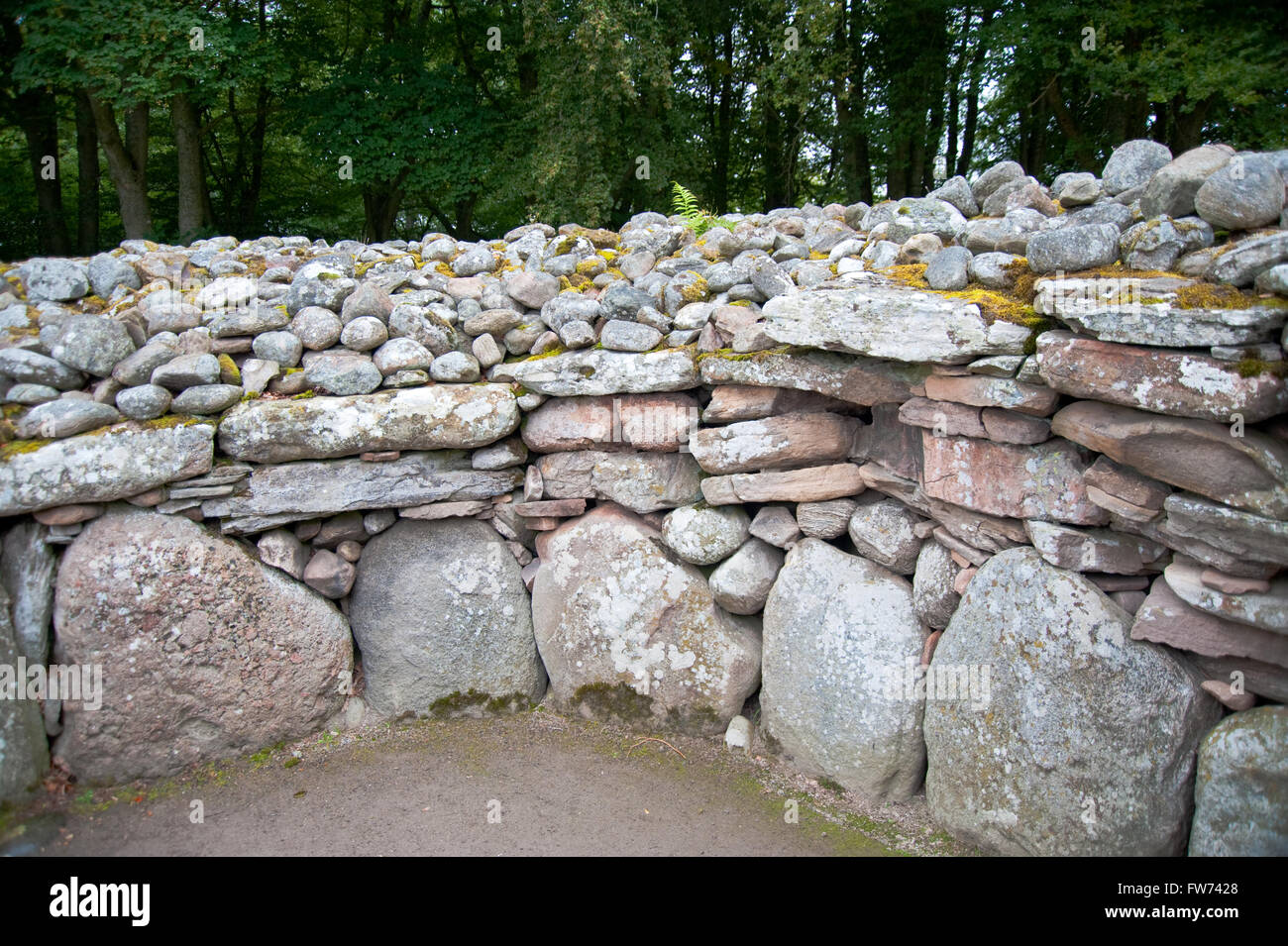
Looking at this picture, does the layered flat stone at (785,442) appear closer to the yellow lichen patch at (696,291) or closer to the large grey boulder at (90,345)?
the yellow lichen patch at (696,291)

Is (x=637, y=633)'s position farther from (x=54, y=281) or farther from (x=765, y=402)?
(x=54, y=281)

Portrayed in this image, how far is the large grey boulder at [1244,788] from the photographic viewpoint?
382 centimetres

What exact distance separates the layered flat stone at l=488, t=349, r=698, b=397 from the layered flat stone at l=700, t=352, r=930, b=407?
0.27 meters

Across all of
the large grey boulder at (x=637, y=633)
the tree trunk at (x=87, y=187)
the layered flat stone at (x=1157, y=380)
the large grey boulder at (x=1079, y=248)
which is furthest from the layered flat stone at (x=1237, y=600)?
the tree trunk at (x=87, y=187)

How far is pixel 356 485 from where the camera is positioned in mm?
6027

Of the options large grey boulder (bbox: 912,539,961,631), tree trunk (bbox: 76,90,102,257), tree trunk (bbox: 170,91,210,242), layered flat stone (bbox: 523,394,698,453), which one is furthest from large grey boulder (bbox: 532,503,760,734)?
tree trunk (bbox: 76,90,102,257)

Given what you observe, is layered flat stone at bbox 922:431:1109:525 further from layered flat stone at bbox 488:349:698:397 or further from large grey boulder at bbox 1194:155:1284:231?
layered flat stone at bbox 488:349:698:397

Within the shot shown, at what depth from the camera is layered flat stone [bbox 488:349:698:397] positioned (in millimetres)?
5789

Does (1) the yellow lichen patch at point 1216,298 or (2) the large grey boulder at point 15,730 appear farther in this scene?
(2) the large grey boulder at point 15,730

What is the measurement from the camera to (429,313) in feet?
20.7

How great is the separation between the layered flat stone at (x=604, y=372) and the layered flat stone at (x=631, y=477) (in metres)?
0.51

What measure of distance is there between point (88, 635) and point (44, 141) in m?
11.5
